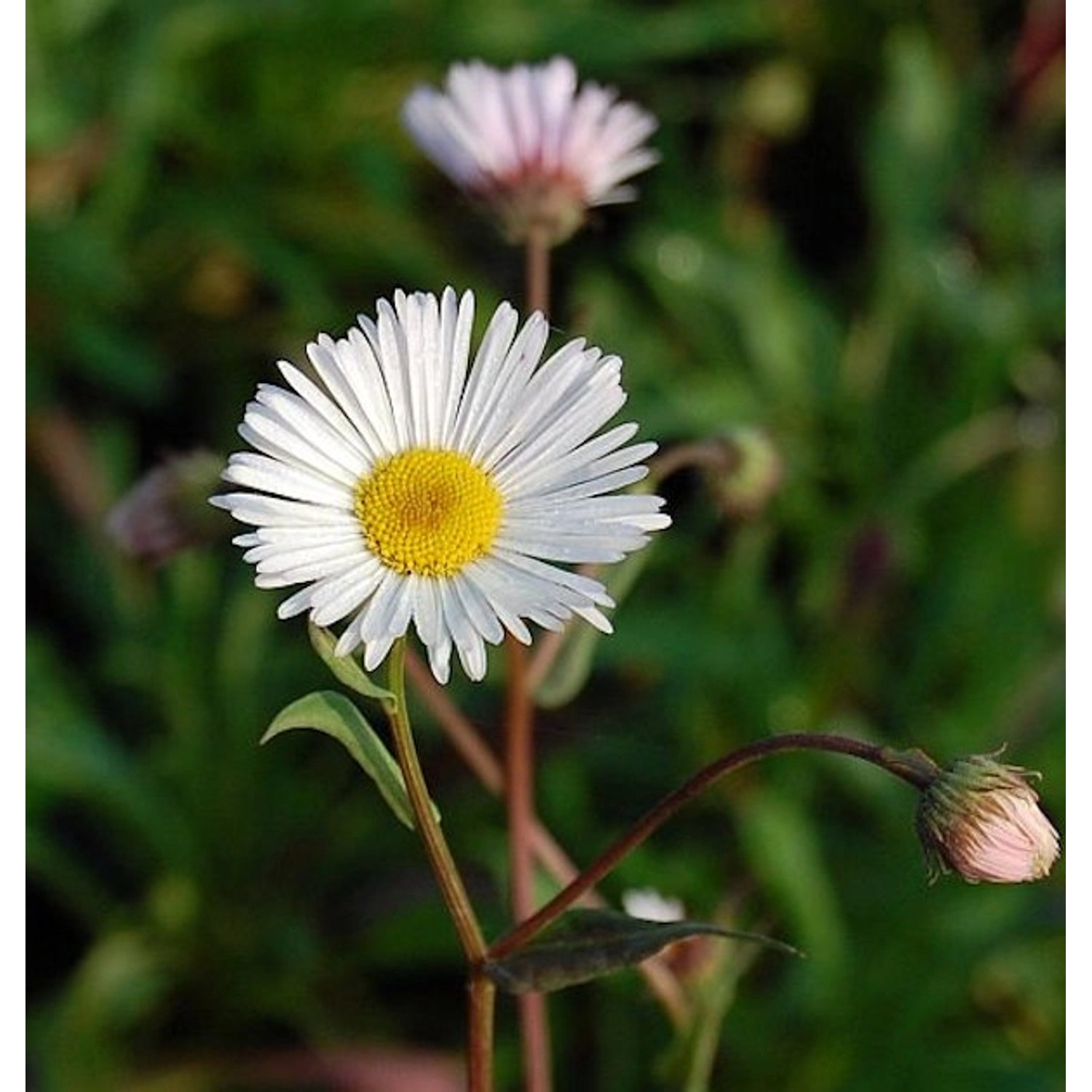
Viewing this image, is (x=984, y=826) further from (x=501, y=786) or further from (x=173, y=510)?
(x=173, y=510)

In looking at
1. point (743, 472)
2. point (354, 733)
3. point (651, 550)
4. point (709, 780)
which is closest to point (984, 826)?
point (709, 780)

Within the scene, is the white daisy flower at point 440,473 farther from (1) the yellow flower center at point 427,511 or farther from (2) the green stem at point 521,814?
(2) the green stem at point 521,814

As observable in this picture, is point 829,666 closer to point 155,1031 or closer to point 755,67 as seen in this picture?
point 155,1031

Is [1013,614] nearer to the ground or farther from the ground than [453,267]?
nearer to the ground

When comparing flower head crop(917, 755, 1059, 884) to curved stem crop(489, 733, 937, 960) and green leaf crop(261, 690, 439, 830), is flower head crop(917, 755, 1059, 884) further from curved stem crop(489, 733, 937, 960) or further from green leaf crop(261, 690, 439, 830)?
green leaf crop(261, 690, 439, 830)

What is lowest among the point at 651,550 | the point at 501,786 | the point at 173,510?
the point at 501,786

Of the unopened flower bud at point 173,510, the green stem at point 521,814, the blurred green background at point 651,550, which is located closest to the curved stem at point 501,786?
the green stem at point 521,814

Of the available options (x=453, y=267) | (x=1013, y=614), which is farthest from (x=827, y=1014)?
(x=453, y=267)
